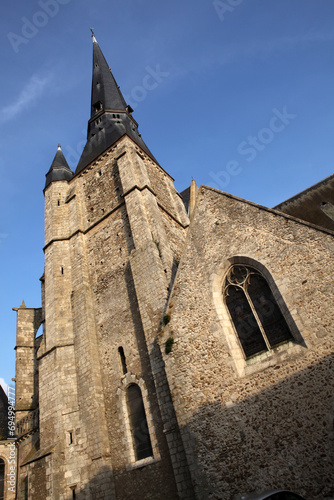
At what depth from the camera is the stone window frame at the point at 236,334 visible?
7.01m

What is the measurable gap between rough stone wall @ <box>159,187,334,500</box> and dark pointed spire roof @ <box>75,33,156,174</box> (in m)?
9.87

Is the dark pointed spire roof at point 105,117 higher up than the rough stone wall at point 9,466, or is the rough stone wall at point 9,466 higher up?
the dark pointed spire roof at point 105,117

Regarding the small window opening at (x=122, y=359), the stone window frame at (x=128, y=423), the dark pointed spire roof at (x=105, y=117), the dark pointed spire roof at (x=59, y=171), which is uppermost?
the dark pointed spire roof at (x=105, y=117)

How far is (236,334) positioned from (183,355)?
4.31ft

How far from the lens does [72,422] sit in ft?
32.7

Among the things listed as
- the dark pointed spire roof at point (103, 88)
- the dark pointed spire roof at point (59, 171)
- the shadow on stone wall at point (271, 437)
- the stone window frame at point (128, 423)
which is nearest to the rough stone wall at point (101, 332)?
the stone window frame at point (128, 423)

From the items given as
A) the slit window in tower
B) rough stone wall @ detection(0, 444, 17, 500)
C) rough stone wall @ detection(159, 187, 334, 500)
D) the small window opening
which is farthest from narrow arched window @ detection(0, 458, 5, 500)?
the slit window in tower

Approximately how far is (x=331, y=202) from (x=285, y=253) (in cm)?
532

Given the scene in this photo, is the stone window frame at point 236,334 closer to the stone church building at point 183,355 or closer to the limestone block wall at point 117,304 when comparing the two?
the stone church building at point 183,355

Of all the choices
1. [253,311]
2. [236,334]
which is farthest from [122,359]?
[253,311]

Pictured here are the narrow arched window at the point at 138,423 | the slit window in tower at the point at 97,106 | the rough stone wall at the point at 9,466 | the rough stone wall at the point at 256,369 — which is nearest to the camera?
the rough stone wall at the point at 256,369

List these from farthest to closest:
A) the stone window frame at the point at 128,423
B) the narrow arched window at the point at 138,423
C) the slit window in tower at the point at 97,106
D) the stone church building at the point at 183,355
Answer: the slit window in tower at the point at 97,106 → the narrow arched window at the point at 138,423 → the stone window frame at the point at 128,423 → the stone church building at the point at 183,355

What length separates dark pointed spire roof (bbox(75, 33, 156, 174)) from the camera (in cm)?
1711

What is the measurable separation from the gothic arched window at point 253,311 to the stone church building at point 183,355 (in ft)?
0.08
